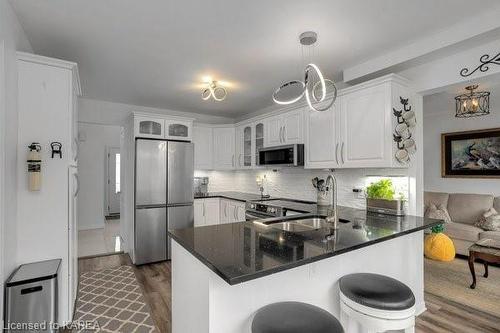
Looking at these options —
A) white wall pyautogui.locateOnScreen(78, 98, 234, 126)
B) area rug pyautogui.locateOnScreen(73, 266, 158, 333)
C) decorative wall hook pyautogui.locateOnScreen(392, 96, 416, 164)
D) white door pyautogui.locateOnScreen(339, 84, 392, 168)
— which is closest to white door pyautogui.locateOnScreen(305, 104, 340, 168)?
white door pyautogui.locateOnScreen(339, 84, 392, 168)

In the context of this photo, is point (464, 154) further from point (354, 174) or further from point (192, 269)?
point (192, 269)

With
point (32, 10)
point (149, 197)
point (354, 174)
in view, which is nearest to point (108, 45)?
point (32, 10)

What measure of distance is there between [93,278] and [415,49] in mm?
4428

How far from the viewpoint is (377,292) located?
4.77 feet

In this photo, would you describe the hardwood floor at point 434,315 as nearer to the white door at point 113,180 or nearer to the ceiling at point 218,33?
the ceiling at point 218,33

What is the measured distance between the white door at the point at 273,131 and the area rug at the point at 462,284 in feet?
8.52

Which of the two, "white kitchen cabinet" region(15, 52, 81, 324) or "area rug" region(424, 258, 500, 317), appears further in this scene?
"area rug" region(424, 258, 500, 317)

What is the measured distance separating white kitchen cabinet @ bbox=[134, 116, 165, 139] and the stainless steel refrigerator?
124mm

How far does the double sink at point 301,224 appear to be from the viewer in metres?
2.22

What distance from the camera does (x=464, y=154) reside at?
182 inches

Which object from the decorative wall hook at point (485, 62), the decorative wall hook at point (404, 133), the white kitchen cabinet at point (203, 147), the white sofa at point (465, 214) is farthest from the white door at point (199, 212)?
A: the white sofa at point (465, 214)

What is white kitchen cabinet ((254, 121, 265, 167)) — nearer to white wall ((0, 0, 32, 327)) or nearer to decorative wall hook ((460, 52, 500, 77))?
decorative wall hook ((460, 52, 500, 77))

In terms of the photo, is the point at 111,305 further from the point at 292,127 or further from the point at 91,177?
the point at 91,177

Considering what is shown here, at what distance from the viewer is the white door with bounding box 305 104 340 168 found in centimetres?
304
